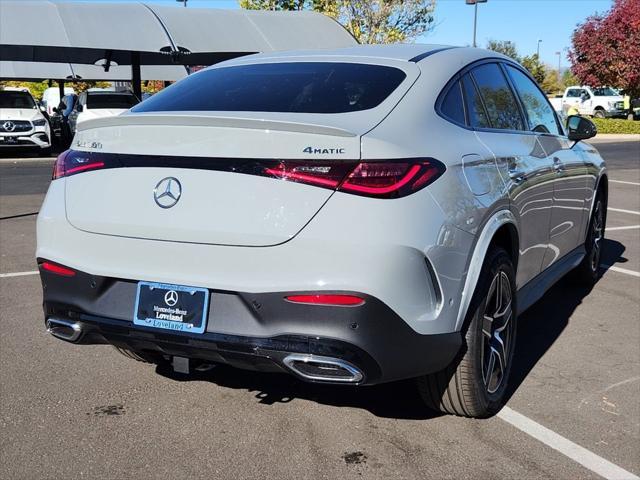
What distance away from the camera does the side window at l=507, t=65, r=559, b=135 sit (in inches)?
179

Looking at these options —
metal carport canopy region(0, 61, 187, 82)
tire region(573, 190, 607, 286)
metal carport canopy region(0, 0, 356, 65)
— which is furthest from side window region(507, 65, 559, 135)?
metal carport canopy region(0, 61, 187, 82)

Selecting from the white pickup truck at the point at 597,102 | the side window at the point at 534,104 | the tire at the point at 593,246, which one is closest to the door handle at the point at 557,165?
the side window at the point at 534,104

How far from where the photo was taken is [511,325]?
3768mm

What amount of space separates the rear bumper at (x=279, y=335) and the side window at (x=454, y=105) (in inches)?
39.8

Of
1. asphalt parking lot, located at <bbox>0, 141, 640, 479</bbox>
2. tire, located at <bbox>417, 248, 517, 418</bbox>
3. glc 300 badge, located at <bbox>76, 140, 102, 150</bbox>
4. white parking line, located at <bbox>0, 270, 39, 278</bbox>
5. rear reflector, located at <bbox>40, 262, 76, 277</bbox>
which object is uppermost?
glc 300 badge, located at <bbox>76, 140, 102, 150</bbox>

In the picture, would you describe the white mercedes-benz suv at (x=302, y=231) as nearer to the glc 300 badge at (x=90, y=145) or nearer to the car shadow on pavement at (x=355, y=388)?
the glc 300 badge at (x=90, y=145)

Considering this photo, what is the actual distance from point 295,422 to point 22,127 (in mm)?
17420

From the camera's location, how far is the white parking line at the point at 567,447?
304 cm

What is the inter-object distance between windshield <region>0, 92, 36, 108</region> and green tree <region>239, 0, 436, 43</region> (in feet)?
43.2

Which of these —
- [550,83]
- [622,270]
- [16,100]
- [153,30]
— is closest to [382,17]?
[153,30]

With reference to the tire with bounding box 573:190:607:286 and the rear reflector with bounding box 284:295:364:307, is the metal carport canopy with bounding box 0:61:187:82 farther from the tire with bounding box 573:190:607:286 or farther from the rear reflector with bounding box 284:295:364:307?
the rear reflector with bounding box 284:295:364:307

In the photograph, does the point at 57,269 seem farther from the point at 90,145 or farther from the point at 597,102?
the point at 597,102

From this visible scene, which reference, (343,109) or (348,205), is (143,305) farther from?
(343,109)

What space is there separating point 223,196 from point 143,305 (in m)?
0.56
